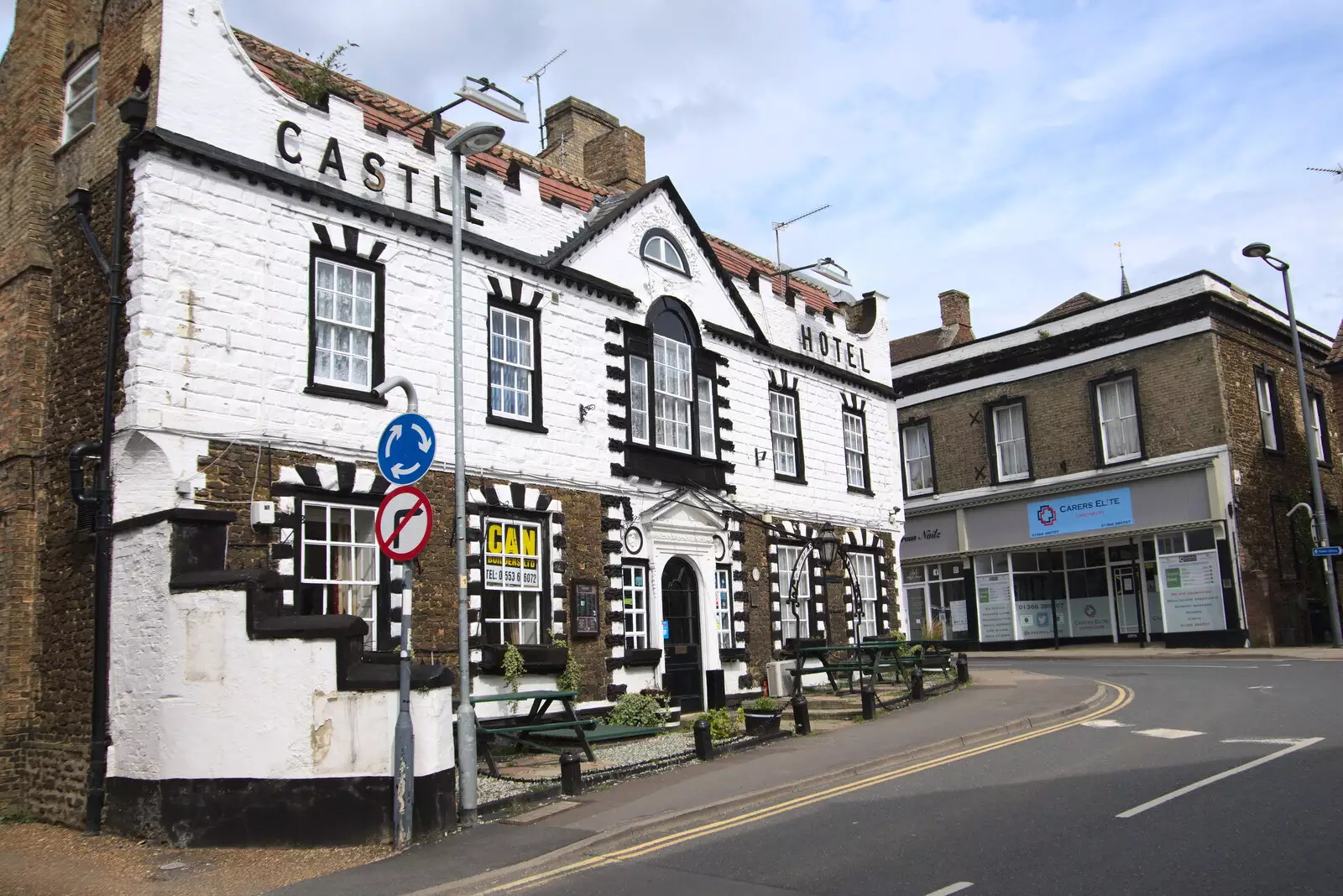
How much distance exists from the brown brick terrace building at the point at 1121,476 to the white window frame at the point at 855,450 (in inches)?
292

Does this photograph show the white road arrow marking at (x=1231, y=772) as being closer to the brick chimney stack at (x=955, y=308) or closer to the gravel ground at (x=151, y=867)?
the gravel ground at (x=151, y=867)

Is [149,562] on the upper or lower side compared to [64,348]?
lower

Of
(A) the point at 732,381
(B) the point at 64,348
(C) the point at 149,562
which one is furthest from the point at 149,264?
(A) the point at 732,381

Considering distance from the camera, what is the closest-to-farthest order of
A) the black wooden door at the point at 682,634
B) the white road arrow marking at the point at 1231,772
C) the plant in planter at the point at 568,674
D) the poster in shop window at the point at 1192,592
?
the white road arrow marking at the point at 1231,772, the plant in planter at the point at 568,674, the black wooden door at the point at 682,634, the poster in shop window at the point at 1192,592

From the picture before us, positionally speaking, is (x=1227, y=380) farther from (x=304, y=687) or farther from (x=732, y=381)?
(x=304, y=687)

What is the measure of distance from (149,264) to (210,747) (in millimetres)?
5391

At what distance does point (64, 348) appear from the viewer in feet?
43.5

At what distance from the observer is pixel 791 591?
2167 centimetres

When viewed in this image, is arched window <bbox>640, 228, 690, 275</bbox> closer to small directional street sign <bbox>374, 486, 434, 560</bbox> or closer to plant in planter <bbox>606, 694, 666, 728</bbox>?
plant in planter <bbox>606, 694, 666, 728</bbox>

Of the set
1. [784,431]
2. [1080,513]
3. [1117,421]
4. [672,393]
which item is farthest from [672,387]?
[1117,421]

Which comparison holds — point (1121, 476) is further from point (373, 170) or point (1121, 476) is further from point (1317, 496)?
point (373, 170)

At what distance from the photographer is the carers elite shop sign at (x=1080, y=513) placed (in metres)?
31.4

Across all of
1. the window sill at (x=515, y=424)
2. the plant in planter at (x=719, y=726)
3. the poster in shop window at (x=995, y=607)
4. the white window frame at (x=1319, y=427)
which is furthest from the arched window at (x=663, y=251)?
the white window frame at (x=1319, y=427)

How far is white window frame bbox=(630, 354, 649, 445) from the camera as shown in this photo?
60.5 feet
